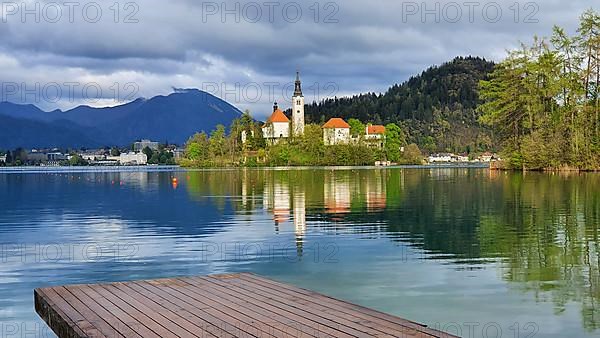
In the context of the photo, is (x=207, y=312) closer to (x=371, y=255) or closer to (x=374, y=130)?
(x=371, y=255)

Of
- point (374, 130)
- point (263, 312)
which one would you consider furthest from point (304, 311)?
point (374, 130)

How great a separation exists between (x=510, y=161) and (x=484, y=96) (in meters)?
9.22

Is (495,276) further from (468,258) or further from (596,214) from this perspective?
(596,214)

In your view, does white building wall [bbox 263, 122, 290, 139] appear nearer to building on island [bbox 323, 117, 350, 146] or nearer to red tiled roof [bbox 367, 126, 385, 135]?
building on island [bbox 323, 117, 350, 146]

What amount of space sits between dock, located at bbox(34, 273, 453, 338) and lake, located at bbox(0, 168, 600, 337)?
1077 millimetres

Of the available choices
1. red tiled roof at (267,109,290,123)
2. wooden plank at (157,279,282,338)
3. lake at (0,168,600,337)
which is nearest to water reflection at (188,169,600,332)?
lake at (0,168,600,337)

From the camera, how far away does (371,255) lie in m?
15.8

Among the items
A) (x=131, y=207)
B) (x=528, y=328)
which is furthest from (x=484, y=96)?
(x=528, y=328)

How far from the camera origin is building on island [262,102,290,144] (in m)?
176

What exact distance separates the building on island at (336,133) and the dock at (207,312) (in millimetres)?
143807

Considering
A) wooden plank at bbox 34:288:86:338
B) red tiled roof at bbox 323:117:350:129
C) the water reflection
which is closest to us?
wooden plank at bbox 34:288:86:338

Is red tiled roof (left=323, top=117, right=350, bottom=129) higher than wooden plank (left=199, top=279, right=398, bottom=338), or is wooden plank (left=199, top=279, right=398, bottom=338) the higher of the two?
red tiled roof (left=323, top=117, right=350, bottom=129)

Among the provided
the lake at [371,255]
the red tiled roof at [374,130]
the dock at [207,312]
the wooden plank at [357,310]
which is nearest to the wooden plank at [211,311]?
the dock at [207,312]

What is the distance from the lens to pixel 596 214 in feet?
80.7
